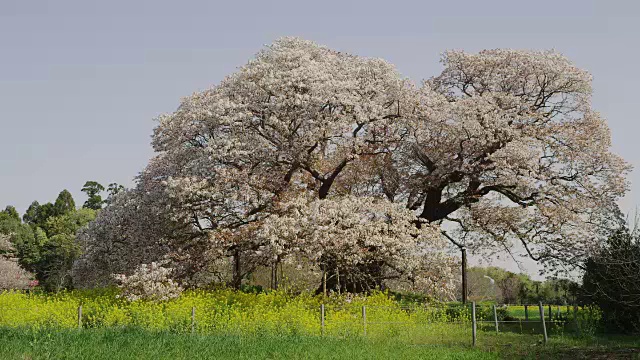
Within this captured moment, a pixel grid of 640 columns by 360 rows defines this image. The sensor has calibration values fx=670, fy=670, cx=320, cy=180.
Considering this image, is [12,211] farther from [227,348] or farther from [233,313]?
[227,348]

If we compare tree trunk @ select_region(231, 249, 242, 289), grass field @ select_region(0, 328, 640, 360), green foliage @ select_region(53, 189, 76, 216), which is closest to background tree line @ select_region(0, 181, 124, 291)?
green foliage @ select_region(53, 189, 76, 216)

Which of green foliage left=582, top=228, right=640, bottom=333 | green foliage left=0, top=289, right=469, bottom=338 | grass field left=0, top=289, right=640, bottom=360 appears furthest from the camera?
green foliage left=582, top=228, right=640, bottom=333

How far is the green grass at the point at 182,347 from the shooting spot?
Answer: 12.5 metres

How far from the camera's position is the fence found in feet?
67.2

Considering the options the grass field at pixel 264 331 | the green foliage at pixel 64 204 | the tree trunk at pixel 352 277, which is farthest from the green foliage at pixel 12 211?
the tree trunk at pixel 352 277

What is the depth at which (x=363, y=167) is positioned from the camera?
3195 cm

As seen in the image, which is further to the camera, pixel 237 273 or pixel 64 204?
pixel 64 204

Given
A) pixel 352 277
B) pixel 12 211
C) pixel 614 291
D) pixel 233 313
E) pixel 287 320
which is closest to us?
pixel 287 320

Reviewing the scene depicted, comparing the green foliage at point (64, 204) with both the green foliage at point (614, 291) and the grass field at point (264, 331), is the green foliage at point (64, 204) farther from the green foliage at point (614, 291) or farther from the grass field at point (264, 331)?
the green foliage at point (614, 291)

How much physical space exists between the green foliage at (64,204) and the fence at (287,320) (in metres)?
73.8

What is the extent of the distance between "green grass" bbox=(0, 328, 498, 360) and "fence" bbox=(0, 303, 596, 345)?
10.6ft

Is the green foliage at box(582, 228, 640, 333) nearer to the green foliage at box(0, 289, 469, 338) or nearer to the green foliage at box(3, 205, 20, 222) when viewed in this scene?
the green foliage at box(0, 289, 469, 338)

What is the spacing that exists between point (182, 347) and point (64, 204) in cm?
8776

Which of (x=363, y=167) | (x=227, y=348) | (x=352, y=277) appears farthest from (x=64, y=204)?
(x=227, y=348)
